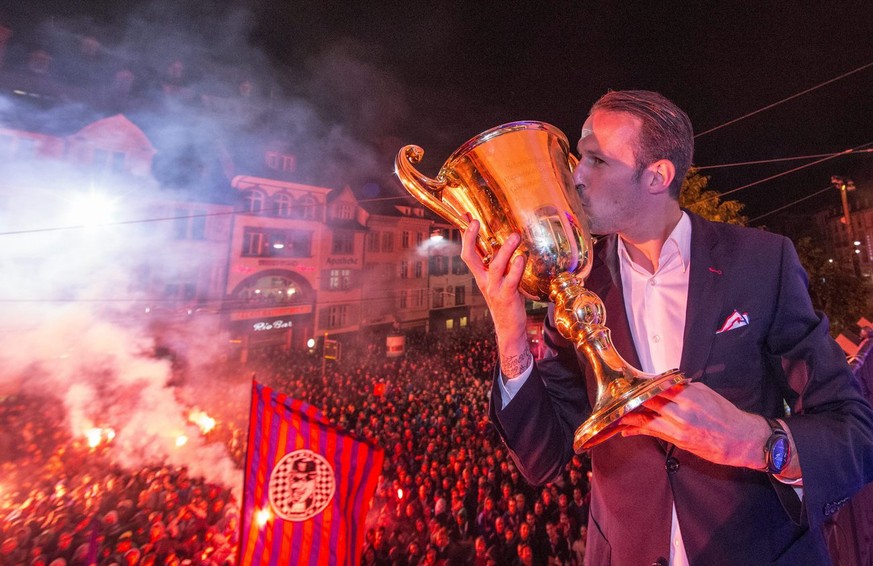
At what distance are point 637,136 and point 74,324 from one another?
24397mm

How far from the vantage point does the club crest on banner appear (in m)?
4.85

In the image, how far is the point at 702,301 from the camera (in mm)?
1599

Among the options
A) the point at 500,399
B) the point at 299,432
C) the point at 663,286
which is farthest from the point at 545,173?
the point at 299,432

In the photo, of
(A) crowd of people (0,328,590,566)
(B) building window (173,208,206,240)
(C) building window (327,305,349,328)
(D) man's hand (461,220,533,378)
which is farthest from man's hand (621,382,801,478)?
(C) building window (327,305,349,328)

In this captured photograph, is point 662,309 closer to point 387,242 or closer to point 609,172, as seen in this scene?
point 609,172

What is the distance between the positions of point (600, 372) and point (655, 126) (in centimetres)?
Answer: 110

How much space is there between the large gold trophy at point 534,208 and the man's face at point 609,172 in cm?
Result: 10

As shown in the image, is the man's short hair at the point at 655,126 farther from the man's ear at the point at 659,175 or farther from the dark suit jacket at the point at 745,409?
Answer: the dark suit jacket at the point at 745,409

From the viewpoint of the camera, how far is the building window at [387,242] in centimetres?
3725

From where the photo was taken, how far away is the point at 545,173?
1.48 metres

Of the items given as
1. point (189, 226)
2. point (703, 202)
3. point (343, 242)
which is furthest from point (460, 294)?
point (703, 202)

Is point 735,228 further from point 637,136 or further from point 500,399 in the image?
point 500,399

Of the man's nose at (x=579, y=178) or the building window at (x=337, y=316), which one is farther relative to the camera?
the building window at (x=337, y=316)

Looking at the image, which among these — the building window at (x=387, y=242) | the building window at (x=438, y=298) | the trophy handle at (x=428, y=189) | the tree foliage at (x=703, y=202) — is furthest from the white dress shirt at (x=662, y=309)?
the building window at (x=438, y=298)
